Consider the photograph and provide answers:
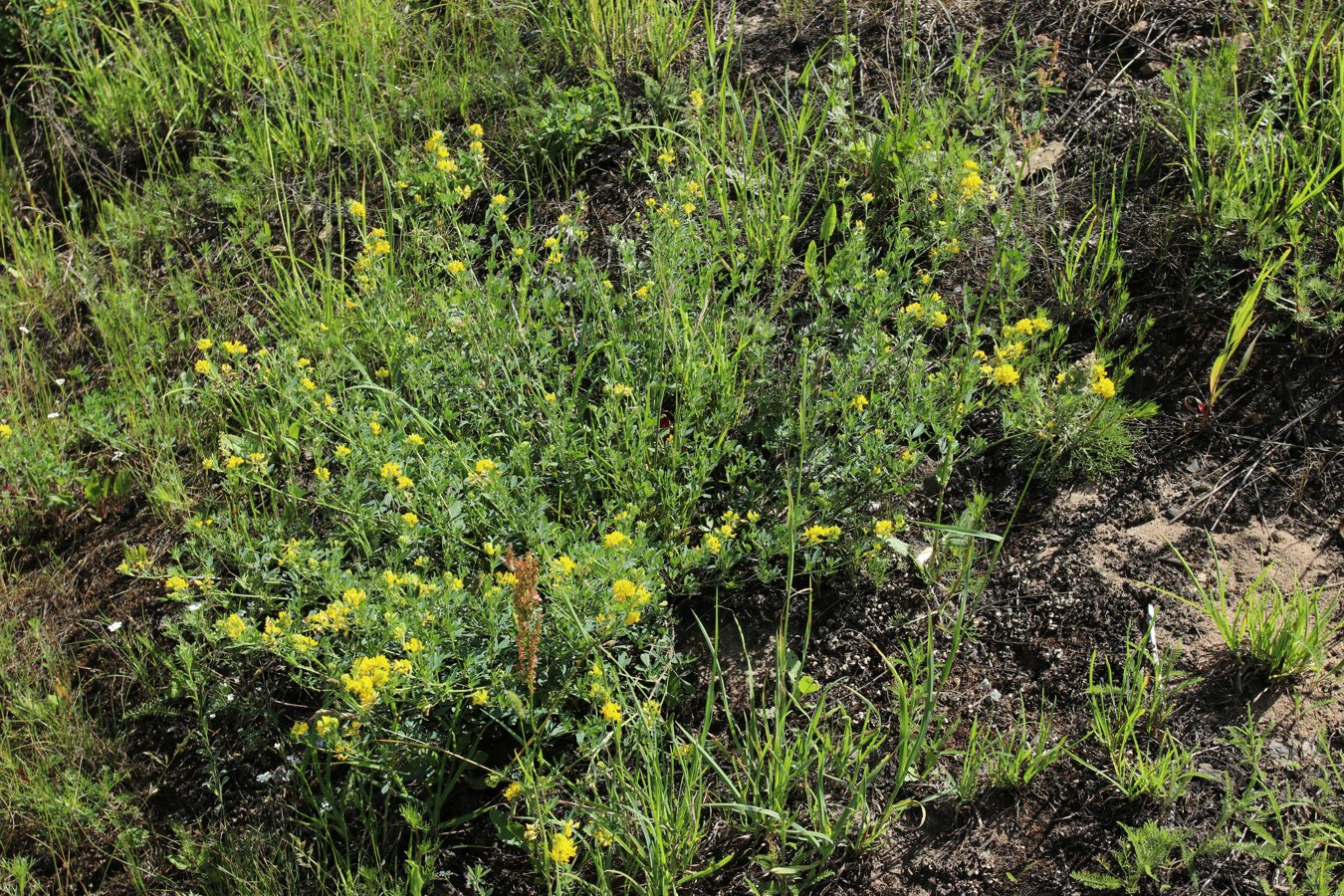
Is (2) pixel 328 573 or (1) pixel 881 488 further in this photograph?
(1) pixel 881 488

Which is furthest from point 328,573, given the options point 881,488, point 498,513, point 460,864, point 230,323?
point 230,323

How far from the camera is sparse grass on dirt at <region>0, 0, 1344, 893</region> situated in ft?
7.86

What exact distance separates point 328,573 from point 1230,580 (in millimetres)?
2230

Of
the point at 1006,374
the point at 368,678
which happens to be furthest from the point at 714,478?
the point at 368,678

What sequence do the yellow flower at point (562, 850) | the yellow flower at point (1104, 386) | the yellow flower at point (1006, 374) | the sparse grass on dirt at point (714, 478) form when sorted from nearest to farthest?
1. the yellow flower at point (562, 850)
2. the sparse grass on dirt at point (714, 478)
3. the yellow flower at point (1104, 386)
4. the yellow flower at point (1006, 374)

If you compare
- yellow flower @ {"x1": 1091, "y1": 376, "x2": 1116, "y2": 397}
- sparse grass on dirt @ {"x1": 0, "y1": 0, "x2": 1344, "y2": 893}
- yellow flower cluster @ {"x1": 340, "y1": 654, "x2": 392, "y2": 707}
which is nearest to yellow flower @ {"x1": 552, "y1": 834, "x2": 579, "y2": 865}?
sparse grass on dirt @ {"x1": 0, "y1": 0, "x2": 1344, "y2": 893}

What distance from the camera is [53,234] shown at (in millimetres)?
4508

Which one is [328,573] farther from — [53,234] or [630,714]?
[53,234]

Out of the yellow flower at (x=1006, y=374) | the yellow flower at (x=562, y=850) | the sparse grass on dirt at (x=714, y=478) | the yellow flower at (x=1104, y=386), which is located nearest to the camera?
the yellow flower at (x=562, y=850)

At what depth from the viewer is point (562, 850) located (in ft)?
7.16

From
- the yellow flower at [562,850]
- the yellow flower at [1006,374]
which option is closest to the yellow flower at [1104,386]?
the yellow flower at [1006,374]

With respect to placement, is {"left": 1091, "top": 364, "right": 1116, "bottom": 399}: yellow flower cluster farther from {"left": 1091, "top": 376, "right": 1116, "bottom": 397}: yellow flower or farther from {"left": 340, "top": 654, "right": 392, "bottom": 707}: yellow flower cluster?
{"left": 340, "top": 654, "right": 392, "bottom": 707}: yellow flower cluster

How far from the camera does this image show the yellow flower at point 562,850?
2.18m

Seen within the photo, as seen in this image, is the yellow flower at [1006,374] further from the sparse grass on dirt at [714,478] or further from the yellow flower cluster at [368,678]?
the yellow flower cluster at [368,678]
